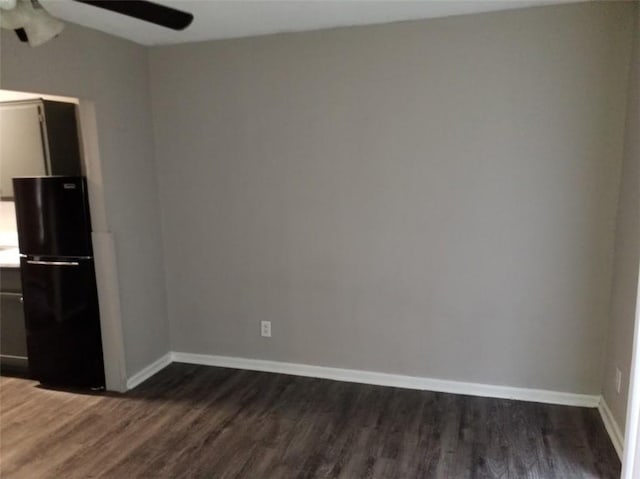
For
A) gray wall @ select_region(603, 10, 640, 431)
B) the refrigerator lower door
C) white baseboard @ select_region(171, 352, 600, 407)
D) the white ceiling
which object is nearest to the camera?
gray wall @ select_region(603, 10, 640, 431)

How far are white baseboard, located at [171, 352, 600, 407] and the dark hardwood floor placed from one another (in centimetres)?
6

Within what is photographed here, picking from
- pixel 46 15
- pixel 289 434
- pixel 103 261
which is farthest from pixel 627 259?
pixel 103 261

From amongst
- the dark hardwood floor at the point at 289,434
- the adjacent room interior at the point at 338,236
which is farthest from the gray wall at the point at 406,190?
the dark hardwood floor at the point at 289,434

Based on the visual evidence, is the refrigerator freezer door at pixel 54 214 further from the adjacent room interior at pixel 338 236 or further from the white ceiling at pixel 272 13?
the white ceiling at pixel 272 13

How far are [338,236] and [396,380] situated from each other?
105cm

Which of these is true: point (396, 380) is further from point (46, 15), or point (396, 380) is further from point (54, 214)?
point (46, 15)

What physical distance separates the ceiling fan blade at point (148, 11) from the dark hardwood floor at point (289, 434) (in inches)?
82.2

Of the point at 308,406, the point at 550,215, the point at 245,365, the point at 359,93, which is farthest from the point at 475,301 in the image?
the point at 245,365

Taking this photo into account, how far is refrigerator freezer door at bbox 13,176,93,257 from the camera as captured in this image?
316cm

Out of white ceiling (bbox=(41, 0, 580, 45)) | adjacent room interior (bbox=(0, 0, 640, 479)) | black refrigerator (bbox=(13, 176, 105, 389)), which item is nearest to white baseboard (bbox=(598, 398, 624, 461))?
adjacent room interior (bbox=(0, 0, 640, 479))

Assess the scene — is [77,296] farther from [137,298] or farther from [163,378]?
[163,378]

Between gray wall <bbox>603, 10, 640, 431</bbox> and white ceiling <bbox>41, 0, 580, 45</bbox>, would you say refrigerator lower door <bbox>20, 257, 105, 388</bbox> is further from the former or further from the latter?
gray wall <bbox>603, 10, 640, 431</bbox>

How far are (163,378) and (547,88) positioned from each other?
3.14 metres

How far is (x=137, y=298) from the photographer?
3.52 m
